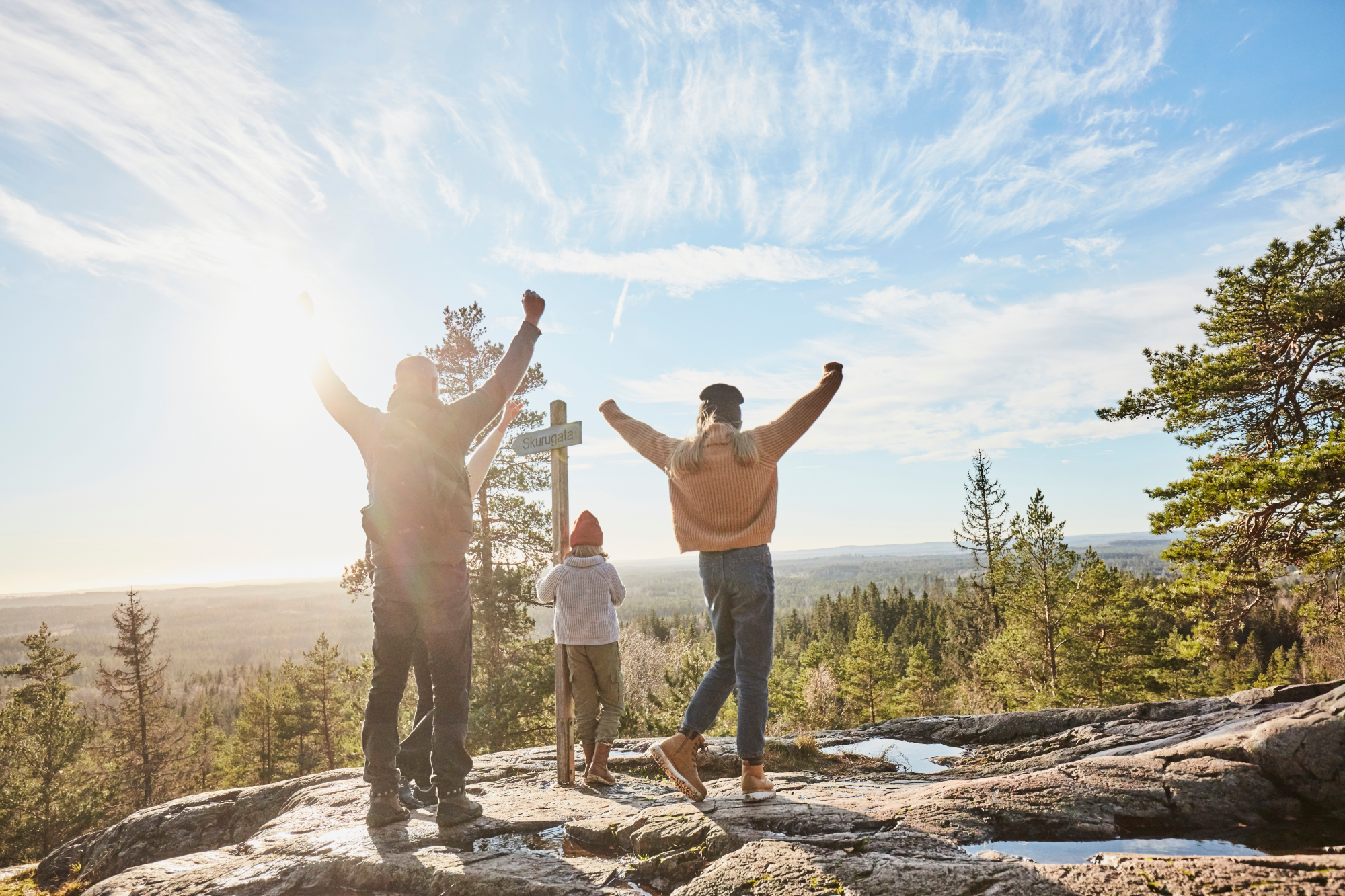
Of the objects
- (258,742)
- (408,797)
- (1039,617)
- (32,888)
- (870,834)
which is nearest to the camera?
(870,834)

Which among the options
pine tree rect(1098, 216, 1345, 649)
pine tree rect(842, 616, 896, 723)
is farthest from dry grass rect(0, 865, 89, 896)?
pine tree rect(842, 616, 896, 723)

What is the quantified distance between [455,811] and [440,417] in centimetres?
243

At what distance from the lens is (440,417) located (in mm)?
3863

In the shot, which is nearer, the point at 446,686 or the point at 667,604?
the point at 446,686

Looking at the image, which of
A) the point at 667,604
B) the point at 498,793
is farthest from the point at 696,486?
the point at 667,604

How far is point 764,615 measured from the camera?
3596mm

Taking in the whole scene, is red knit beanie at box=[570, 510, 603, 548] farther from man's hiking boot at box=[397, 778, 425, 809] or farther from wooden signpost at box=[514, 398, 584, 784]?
man's hiking boot at box=[397, 778, 425, 809]

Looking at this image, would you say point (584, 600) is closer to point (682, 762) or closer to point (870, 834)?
point (682, 762)

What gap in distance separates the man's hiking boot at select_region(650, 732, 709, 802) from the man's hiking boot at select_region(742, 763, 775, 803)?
0.88ft

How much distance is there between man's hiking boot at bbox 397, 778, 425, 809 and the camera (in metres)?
4.49

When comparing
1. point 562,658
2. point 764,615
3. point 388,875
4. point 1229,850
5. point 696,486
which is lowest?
point 388,875

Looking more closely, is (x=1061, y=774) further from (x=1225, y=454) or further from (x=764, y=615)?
(x=1225, y=454)

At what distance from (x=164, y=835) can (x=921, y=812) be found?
7159mm

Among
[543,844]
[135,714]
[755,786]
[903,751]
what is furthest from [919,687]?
[135,714]
